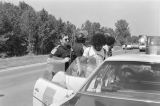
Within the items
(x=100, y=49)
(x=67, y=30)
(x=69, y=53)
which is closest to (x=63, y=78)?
(x=100, y=49)

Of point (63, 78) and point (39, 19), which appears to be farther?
point (39, 19)

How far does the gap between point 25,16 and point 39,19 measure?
297 centimetres

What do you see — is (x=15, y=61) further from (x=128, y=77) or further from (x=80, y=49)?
(x=128, y=77)

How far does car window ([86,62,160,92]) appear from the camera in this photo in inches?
142

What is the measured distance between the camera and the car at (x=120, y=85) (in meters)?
2.99

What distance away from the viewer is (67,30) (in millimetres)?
64750

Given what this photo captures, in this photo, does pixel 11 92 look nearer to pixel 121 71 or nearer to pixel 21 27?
pixel 121 71

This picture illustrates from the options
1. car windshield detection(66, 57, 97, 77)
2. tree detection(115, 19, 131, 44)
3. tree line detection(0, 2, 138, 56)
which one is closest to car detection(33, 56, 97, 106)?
car windshield detection(66, 57, 97, 77)

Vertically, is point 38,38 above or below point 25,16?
below

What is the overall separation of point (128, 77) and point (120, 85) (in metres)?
0.17

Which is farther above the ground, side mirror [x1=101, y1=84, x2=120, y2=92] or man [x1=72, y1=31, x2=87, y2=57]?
man [x1=72, y1=31, x2=87, y2=57]

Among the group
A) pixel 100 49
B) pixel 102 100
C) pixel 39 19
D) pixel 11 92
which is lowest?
pixel 11 92

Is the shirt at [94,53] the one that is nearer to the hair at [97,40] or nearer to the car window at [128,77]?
the hair at [97,40]

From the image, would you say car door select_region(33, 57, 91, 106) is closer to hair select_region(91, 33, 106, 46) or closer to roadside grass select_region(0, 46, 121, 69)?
hair select_region(91, 33, 106, 46)
